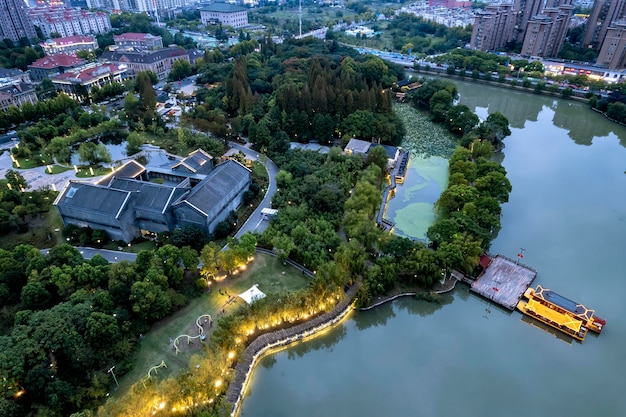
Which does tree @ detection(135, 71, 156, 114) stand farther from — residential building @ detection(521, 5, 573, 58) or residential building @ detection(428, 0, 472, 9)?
residential building @ detection(428, 0, 472, 9)

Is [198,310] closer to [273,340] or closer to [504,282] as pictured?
[273,340]

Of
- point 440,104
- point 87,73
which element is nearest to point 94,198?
point 87,73

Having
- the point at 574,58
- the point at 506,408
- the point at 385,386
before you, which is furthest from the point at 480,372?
the point at 574,58

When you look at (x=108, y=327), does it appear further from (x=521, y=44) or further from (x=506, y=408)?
(x=521, y=44)

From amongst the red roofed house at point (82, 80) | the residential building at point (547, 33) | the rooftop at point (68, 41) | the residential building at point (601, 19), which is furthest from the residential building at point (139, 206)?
the residential building at point (601, 19)

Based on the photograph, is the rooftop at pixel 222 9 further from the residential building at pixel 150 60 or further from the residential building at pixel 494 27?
the residential building at pixel 494 27
